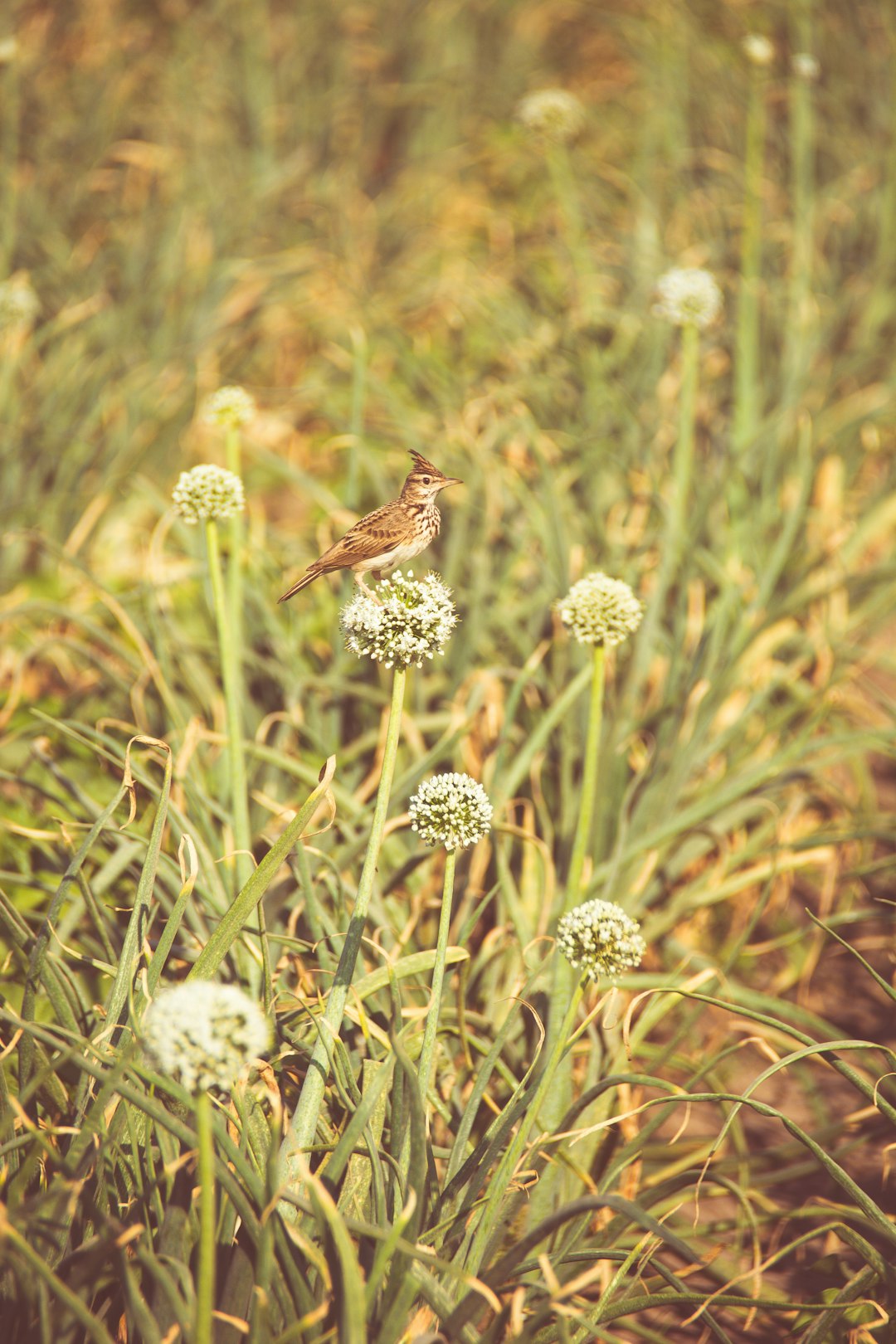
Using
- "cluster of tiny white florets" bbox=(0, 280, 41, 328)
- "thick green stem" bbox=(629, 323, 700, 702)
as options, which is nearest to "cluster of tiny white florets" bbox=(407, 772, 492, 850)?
"thick green stem" bbox=(629, 323, 700, 702)

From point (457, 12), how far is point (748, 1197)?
22.7 ft

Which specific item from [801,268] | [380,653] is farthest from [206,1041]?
[801,268]

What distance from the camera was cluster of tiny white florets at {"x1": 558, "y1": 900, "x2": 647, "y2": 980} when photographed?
1.48m

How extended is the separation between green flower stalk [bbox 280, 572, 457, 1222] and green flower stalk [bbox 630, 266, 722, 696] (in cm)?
132

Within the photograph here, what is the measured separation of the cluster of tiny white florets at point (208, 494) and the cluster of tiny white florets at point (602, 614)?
22.0 inches

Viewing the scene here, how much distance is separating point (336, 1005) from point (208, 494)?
81 centimetres

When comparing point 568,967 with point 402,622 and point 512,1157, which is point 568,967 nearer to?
point 512,1157

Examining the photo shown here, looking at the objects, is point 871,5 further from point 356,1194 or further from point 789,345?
point 356,1194

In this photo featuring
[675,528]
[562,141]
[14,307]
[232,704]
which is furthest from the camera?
[562,141]

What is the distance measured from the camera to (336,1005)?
Answer: 4.89 feet

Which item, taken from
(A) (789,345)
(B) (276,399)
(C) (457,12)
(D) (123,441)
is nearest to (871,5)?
(C) (457,12)

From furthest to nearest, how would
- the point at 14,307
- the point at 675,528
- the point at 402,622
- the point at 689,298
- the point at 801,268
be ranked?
1. the point at 801,268
2. the point at 14,307
3. the point at 675,528
4. the point at 689,298
5. the point at 402,622

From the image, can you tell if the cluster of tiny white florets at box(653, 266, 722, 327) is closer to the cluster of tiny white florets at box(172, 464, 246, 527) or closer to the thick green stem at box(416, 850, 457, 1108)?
the cluster of tiny white florets at box(172, 464, 246, 527)

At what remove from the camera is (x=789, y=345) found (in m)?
4.12
